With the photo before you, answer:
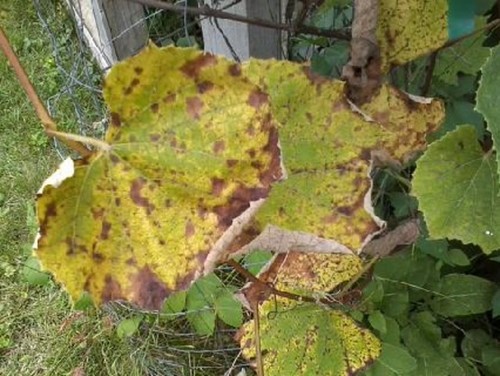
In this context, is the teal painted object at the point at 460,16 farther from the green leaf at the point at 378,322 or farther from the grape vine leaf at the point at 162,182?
the green leaf at the point at 378,322

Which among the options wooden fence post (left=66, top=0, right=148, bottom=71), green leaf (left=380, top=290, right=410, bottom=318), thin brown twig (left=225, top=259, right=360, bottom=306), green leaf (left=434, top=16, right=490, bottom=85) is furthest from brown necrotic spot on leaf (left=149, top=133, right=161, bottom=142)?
wooden fence post (left=66, top=0, right=148, bottom=71)

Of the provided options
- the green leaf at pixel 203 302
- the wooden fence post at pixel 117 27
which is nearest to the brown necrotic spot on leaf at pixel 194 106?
the green leaf at pixel 203 302

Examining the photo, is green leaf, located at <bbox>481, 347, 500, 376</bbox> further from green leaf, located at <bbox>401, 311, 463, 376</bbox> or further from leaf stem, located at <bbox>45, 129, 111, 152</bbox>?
leaf stem, located at <bbox>45, 129, 111, 152</bbox>

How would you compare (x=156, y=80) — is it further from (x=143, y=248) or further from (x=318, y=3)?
(x=318, y=3)

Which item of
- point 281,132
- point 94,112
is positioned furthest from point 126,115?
point 94,112

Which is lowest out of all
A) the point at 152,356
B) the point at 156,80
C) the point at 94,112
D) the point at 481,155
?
the point at 152,356

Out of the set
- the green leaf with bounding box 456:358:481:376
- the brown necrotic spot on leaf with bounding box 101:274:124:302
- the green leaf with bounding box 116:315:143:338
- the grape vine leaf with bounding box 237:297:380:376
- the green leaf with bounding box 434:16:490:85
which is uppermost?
the brown necrotic spot on leaf with bounding box 101:274:124:302
